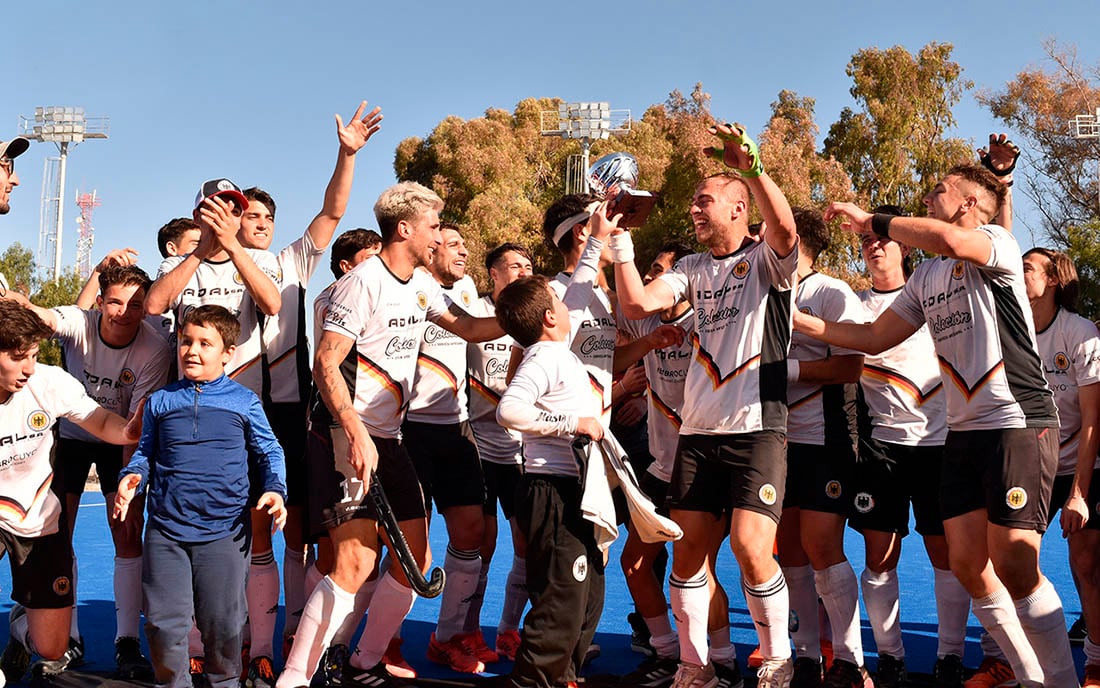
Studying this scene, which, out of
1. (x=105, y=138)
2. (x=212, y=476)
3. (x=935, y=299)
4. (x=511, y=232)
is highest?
(x=105, y=138)

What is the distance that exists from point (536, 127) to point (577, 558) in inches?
1177

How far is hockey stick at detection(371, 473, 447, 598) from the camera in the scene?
4992 millimetres

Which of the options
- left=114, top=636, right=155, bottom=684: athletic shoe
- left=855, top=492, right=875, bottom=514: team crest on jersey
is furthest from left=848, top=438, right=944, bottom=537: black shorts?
left=114, top=636, right=155, bottom=684: athletic shoe

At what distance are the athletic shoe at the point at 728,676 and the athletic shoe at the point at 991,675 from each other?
115cm

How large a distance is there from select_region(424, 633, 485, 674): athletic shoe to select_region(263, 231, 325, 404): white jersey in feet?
5.40

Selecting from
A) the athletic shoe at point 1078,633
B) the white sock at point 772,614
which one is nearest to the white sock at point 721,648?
the white sock at point 772,614

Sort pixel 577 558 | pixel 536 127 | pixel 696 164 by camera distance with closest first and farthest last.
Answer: pixel 577 558, pixel 696 164, pixel 536 127

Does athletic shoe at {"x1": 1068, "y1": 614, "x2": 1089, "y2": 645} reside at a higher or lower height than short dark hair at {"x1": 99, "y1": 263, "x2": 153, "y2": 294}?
lower

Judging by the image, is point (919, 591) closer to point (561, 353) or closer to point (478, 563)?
point (478, 563)

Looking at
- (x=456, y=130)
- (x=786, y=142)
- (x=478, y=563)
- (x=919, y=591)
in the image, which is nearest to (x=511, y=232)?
(x=456, y=130)

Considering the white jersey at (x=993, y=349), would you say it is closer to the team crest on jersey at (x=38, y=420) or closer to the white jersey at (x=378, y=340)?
the white jersey at (x=378, y=340)

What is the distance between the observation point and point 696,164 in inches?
1130

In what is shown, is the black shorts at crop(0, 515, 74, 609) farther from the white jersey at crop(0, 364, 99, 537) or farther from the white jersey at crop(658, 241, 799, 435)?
the white jersey at crop(658, 241, 799, 435)

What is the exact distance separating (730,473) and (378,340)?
1840 millimetres
